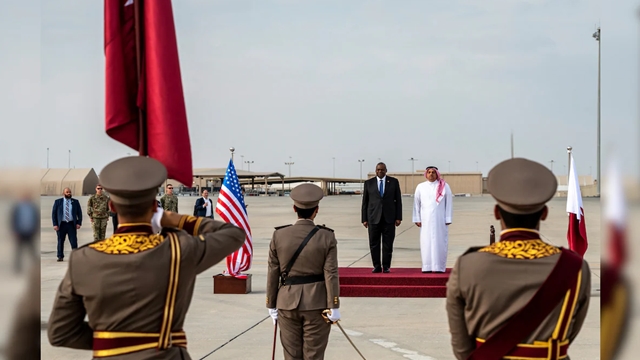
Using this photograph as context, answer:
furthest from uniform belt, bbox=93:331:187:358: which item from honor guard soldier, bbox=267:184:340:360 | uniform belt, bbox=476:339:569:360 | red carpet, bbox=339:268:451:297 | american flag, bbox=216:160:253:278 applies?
red carpet, bbox=339:268:451:297

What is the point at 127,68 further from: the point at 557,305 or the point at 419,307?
the point at 419,307

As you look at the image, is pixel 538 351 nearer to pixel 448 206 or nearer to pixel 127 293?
pixel 127 293

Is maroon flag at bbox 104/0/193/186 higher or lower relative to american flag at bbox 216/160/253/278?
higher

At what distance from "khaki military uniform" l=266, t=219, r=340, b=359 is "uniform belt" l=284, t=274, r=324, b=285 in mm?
22

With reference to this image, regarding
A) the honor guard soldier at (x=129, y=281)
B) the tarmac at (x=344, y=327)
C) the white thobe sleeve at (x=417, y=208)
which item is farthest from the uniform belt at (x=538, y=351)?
the white thobe sleeve at (x=417, y=208)

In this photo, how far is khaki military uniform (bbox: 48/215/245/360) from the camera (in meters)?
2.67

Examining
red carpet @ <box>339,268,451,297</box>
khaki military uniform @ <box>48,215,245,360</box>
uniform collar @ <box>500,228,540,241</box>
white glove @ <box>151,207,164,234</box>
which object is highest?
white glove @ <box>151,207,164,234</box>

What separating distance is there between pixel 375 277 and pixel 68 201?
8102 millimetres

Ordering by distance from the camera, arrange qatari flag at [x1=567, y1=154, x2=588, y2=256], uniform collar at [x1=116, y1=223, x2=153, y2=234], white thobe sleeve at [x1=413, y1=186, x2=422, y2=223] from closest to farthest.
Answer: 1. uniform collar at [x1=116, y1=223, x2=153, y2=234]
2. qatari flag at [x1=567, y1=154, x2=588, y2=256]
3. white thobe sleeve at [x1=413, y1=186, x2=422, y2=223]

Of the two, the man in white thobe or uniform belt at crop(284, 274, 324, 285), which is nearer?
uniform belt at crop(284, 274, 324, 285)

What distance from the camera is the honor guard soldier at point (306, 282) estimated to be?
4754mm

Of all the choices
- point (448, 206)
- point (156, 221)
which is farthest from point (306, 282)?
point (448, 206)

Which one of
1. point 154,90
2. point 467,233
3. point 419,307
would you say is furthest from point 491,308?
point 467,233

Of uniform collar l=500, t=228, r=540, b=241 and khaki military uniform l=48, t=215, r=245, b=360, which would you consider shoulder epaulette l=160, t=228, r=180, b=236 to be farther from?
uniform collar l=500, t=228, r=540, b=241
